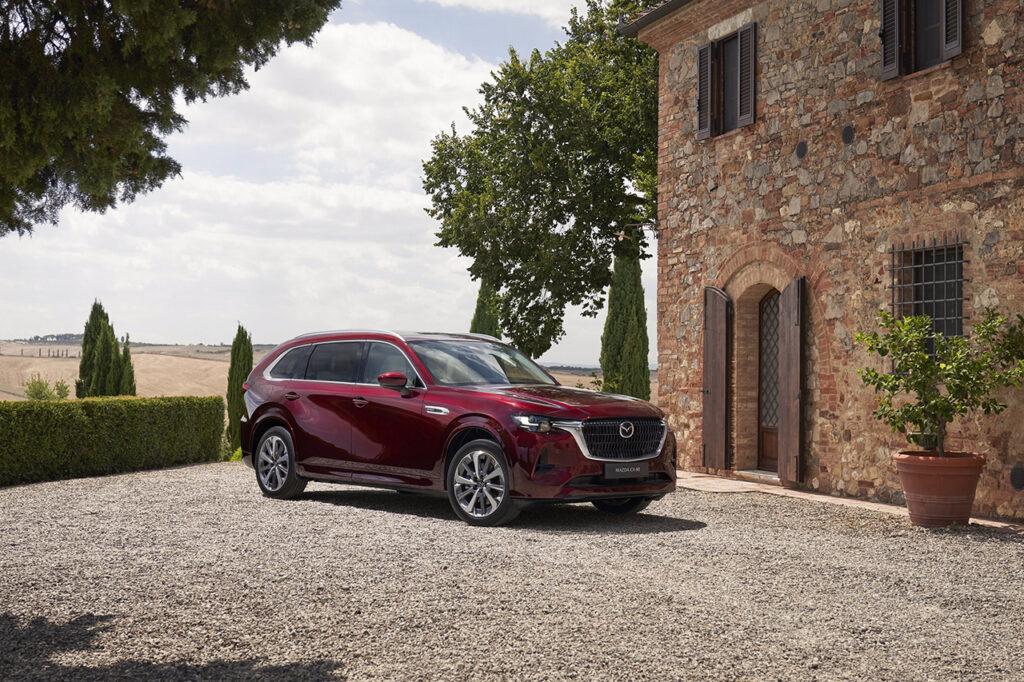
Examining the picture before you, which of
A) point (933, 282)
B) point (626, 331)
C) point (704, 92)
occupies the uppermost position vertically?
point (704, 92)

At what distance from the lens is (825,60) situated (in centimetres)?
1241

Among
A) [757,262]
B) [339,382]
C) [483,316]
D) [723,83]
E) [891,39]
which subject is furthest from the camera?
[483,316]

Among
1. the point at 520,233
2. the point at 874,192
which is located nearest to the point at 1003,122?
the point at 874,192

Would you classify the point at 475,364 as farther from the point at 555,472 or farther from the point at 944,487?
the point at 944,487

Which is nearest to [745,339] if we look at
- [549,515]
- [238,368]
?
[549,515]

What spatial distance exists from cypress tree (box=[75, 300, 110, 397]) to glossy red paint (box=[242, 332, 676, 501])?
15170mm

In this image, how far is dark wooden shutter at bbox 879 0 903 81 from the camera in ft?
37.0

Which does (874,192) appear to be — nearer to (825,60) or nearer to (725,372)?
(825,60)

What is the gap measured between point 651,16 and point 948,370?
7.91 meters

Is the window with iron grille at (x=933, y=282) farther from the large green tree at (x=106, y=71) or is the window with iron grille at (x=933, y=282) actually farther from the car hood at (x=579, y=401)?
the large green tree at (x=106, y=71)

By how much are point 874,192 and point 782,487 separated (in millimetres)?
3791

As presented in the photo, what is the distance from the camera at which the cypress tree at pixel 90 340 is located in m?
24.7

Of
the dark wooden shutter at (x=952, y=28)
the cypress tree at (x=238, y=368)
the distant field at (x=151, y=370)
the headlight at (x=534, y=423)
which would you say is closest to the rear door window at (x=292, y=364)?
the headlight at (x=534, y=423)

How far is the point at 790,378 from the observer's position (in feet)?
41.5
